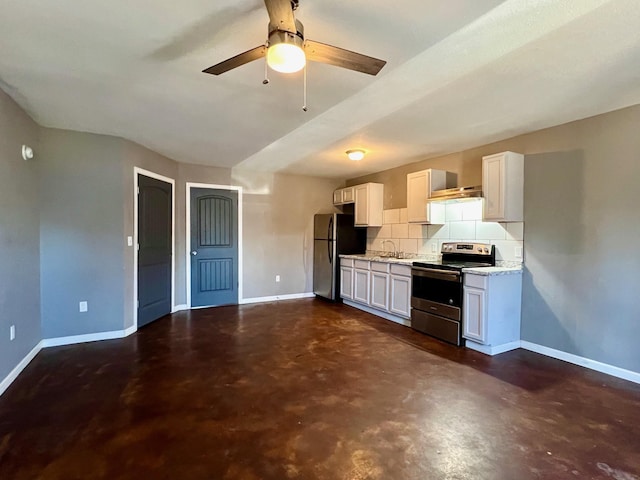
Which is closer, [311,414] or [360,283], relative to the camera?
[311,414]

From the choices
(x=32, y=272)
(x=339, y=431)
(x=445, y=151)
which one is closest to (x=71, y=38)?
(x=32, y=272)

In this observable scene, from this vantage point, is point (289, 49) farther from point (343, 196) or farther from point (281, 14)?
point (343, 196)

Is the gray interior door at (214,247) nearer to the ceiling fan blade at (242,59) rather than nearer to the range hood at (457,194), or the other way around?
the range hood at (457,194)

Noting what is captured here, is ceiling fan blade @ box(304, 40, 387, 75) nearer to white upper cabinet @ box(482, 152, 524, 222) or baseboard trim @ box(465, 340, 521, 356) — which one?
white upper cabinet @ box(482, 152, 524, 222)

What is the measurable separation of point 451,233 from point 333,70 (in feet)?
10.1

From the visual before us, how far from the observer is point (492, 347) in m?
3.60

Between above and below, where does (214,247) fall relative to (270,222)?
below

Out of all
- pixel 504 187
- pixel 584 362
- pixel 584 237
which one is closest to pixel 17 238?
pixel 504 187

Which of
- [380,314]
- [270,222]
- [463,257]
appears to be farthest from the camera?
[270,222]

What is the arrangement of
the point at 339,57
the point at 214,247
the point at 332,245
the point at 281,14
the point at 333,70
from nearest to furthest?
the point at 281,14
the point at 339,57
the point at 333,70
the point at 214,247
the point at 332,245

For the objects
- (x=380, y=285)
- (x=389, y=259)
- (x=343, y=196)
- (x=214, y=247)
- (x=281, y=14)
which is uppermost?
(x=281, y=14)

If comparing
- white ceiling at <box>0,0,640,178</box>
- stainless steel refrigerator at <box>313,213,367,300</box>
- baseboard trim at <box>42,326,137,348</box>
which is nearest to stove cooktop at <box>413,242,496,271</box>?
white ceiling at <box>0,0,640,178</box>

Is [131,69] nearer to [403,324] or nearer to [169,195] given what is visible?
[169,195]

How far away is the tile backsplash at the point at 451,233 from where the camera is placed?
3.94m
